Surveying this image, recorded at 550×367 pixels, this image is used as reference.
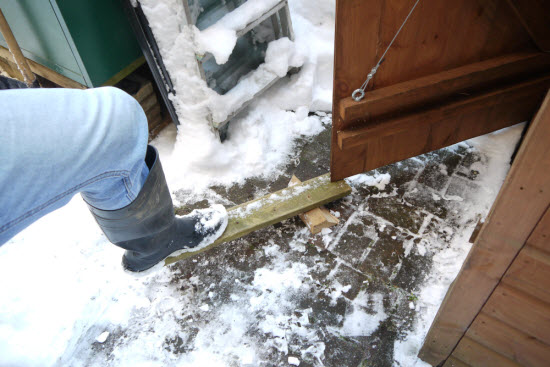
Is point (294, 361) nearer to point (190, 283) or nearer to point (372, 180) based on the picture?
point (190, 283)

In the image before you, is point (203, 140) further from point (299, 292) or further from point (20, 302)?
point (20, 302)

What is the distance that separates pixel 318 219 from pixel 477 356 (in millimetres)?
1120

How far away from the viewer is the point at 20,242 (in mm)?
2670

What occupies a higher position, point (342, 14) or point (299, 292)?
point (342, 14)

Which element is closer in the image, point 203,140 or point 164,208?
point 164,208

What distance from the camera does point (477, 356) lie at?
172cm

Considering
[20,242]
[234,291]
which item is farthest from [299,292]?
[20,242]

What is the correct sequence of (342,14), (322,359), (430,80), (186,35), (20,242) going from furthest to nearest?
1. (20,242)
2. (186,35)
3. (430,80)
4. (322,359)
5. (342,14)

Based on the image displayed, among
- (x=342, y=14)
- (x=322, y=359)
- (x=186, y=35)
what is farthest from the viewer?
(x=186, y=35)

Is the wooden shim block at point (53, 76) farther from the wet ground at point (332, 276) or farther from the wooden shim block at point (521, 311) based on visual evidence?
the wooden shim block at point (521, 311)

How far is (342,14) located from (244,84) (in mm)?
1332

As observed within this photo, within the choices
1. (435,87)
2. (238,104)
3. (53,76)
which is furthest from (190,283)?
(53,76)

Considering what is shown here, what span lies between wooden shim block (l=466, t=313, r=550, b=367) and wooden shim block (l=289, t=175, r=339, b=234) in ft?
3.51

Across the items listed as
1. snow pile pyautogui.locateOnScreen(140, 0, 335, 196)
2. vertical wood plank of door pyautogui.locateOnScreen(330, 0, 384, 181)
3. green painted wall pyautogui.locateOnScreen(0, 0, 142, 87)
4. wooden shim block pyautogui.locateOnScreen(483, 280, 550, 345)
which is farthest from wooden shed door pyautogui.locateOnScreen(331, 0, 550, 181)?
green painted wall pyautogui.locateOnScreen(0, 0, 142, 87)
